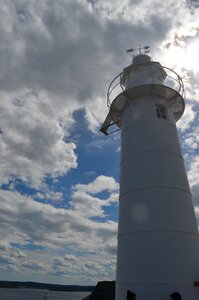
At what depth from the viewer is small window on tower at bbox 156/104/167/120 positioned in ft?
35.9

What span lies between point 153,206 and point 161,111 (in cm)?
434

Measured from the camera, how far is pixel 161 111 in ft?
36.7

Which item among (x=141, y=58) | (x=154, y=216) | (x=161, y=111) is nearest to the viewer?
(x=154, y=216)

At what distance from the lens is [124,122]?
37.7 ft

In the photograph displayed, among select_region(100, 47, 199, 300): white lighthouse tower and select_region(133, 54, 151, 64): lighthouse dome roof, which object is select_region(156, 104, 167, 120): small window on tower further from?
select_region(133, 54, 151, 64): lighthouse dome roof

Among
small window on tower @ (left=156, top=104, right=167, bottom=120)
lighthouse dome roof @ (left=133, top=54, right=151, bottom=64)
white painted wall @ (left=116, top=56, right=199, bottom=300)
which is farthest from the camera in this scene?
lighthouse dome roof @ (left=133, top=54, right=151, bottom=64)

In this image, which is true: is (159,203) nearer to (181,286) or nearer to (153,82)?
(181,286)

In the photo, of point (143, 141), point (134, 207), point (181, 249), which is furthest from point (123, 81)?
point (181, 249)

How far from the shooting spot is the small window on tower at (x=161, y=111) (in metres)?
11.0

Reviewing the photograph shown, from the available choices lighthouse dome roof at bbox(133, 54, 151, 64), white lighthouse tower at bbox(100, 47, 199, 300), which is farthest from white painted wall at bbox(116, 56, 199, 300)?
lighthouse dome roof at bbox(133, 54, 151, 64)

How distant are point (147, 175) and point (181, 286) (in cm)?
353

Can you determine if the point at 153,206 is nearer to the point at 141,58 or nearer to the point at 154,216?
the point at 154,216

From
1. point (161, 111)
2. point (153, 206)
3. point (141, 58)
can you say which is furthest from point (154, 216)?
point (141, 58)

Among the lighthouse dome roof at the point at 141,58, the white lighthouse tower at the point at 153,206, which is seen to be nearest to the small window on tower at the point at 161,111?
the white lighthouse tower at the point at 153,206
